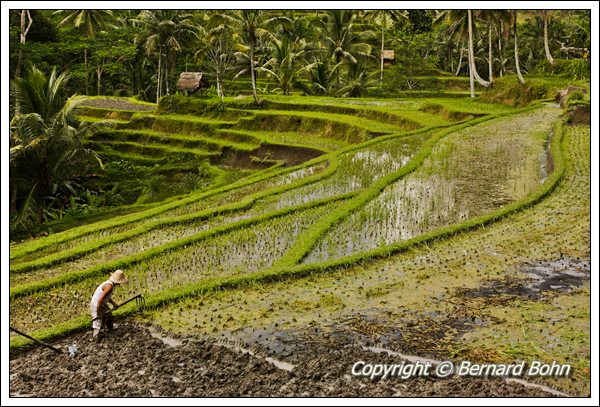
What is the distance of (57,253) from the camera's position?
27.8 ft

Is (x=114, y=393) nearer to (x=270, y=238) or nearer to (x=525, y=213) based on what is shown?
(x=270, y=238)

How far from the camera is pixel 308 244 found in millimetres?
8016

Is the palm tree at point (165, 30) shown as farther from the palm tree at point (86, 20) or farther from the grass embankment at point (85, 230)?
the grass embankment at point (85, 230)

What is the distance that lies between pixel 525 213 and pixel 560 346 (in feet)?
13.6

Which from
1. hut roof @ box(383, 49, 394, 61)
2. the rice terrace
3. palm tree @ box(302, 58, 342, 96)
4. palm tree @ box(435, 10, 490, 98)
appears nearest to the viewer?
the rice terrace

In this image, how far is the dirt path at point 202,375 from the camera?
4.51 m

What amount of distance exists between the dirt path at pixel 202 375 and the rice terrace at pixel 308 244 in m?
0.02

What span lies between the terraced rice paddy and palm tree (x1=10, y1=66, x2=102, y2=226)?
416cm

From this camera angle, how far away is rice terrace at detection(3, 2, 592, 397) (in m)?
5.00

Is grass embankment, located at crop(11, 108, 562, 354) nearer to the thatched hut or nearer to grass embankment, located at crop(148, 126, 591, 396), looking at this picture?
grass embankment, located at crop(148, 126, 591, 396)

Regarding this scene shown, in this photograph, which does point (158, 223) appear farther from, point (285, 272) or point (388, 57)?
point (388, 57)

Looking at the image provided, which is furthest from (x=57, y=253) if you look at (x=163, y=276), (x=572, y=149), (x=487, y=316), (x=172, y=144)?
(x=172, y=144)

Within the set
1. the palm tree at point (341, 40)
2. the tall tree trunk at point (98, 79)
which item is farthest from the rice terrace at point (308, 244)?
the tall tree trunk at point (98, 79)

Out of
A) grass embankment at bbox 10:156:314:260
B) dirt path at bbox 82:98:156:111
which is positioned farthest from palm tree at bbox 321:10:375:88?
grass embankment at bbox 10:156:314:260
